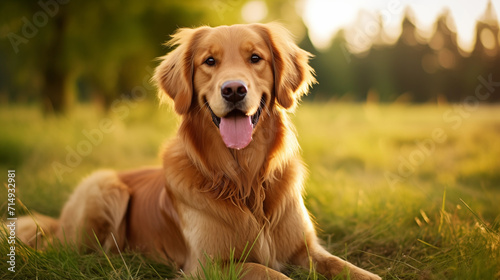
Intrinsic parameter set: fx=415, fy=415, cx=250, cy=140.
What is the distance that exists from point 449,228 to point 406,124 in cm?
697

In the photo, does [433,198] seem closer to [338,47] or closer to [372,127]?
[372,127]

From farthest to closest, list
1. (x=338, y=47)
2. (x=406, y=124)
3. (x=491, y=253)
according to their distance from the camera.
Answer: (x=338, y=47)
(x=406, y=124)
(x=491, y=253)

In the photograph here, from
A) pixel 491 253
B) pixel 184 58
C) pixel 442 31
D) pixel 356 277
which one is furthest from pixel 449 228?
pixel 442 31

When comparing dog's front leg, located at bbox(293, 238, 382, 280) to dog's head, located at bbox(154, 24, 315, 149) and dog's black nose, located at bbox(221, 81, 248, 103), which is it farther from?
dog's black nose, located at bbox(221, 81, 248, 103)

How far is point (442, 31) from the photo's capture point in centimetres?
1719

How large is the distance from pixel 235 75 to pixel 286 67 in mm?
530

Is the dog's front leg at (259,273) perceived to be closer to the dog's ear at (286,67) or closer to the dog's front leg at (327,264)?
the dog's front leg at (327,264)

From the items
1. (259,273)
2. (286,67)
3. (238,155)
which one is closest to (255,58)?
(286,67)

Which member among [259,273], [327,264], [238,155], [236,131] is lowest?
[327,264]

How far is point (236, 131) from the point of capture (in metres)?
2.62

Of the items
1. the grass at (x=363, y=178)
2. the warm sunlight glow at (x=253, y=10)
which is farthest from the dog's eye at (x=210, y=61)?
the warm sunlight glow at (x=253, y=10)

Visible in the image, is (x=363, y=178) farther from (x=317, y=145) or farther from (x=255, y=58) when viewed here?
(x=255, y=58)

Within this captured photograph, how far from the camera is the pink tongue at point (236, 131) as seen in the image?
2.61 meters

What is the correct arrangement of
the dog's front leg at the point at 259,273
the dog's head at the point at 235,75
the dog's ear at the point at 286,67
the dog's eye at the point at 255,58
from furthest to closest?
the dog's ear at the point at 286,67 → the dog's eye at the point at 255,58 → the dog's head at the point at 235,75 → the dog's front leg at the point at 259,273
